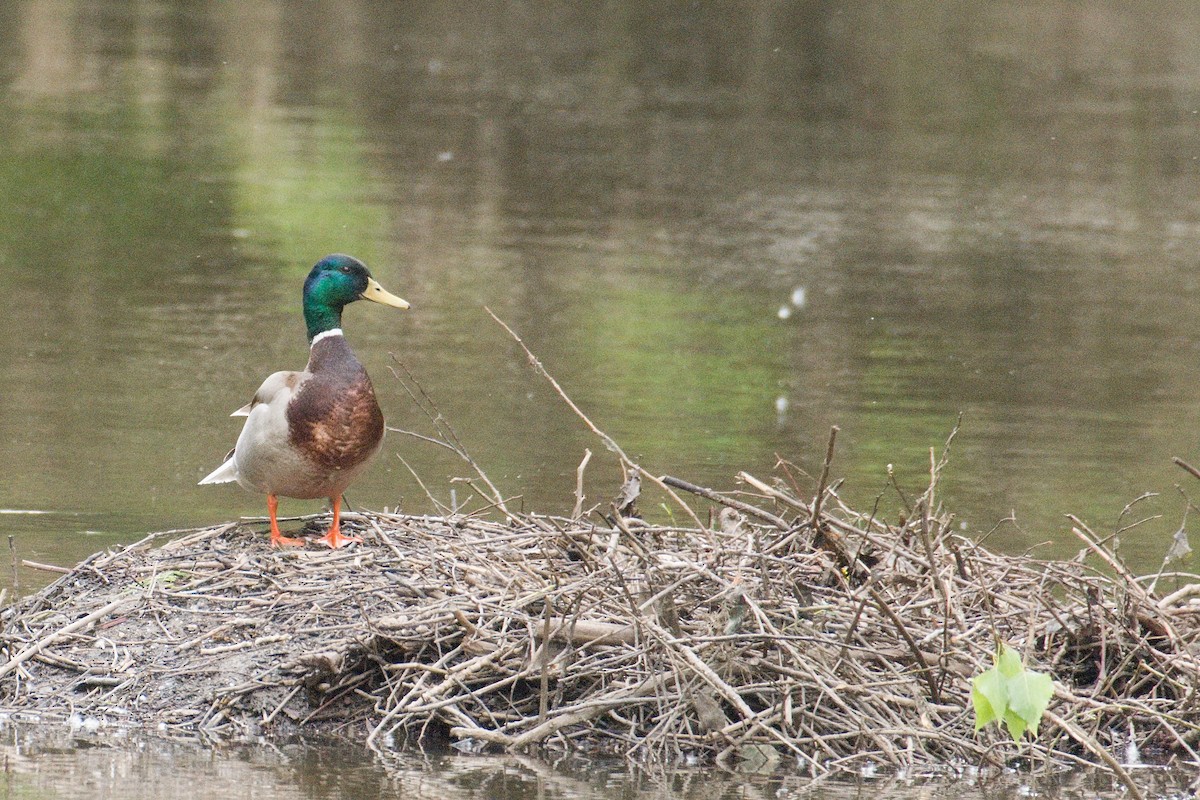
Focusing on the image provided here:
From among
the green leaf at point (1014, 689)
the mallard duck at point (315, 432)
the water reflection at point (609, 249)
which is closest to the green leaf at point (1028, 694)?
the green leaf at point (1014, 689)

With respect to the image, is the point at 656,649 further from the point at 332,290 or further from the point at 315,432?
the point at 332,290

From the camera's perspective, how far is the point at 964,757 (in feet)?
22.1

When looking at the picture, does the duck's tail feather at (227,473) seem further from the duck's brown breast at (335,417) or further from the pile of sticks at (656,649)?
the pile of sticks at (656,649)

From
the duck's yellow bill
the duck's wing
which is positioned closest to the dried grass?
the duck's wing

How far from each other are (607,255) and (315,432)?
9.69m

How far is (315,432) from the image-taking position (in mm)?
7652

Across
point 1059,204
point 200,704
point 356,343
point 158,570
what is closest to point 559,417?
point 356,343

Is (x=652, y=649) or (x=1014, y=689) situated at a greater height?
(x=1014, y=689)

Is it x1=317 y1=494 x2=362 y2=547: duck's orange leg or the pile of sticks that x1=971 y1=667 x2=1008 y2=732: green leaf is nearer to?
the pile of sticks

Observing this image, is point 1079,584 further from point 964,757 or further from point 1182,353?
point 1182,353

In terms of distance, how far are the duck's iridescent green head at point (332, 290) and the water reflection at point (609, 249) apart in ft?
5.11

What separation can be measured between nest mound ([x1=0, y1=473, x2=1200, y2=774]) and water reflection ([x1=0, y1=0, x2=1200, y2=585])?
1.89 meters

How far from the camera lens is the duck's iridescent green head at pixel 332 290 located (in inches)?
325

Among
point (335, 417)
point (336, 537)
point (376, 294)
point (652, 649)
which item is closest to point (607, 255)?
point (376, 294)
